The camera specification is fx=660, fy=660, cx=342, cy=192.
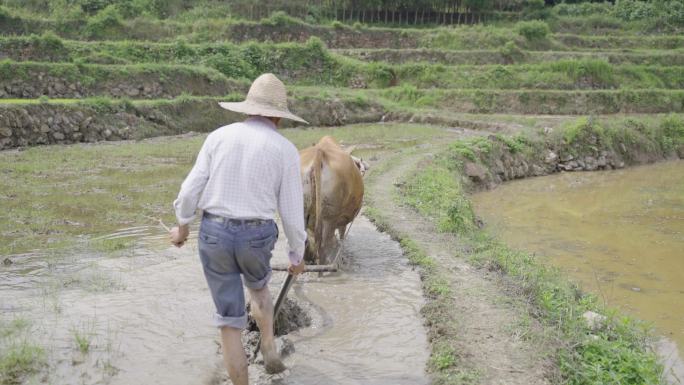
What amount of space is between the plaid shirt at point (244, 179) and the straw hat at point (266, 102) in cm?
10

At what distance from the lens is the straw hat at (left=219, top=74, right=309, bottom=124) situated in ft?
13.9

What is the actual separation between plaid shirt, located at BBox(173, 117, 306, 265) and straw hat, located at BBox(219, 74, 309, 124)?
0.34 ft

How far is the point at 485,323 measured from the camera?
5777 mm

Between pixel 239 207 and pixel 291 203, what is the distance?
0.36 metres

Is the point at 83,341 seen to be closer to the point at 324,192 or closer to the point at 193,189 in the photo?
the point at 193,189

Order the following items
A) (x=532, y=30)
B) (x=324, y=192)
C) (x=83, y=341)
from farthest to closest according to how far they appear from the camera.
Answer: (x=532, y=30)
(x=324, y=192)
(x=83, y=341)

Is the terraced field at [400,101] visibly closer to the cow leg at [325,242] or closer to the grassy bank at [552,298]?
the grassy bank at [552,298]

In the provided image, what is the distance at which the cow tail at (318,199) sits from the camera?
263 inches

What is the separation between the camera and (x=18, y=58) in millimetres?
24734

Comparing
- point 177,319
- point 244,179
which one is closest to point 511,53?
point 177,319

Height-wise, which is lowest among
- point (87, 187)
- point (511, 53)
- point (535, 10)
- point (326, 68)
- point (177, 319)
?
point (87, 187)

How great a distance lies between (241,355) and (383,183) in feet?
30.5

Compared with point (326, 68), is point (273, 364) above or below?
above

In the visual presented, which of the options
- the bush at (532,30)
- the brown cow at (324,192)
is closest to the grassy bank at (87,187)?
the brown cow at (324,192)
